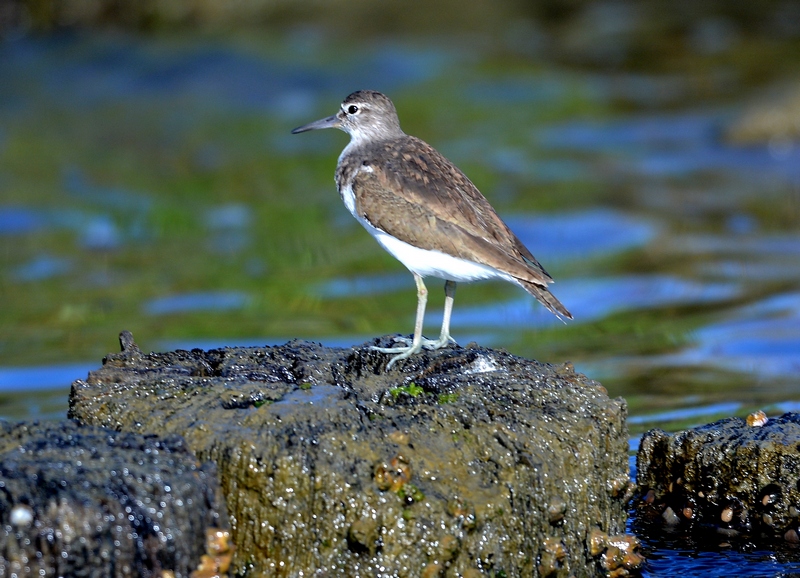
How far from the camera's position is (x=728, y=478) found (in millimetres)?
6484

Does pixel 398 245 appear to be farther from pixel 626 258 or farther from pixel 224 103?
pixel 224 103

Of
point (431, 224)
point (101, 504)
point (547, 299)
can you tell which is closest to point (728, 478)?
point (547, 299)

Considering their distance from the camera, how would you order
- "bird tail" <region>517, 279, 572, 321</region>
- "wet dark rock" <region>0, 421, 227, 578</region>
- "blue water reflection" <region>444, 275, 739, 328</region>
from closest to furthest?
"wet dark rock" <region>0, 421, 227, 578</region> < "bird tail" <region>517, 279, 572, 321</region> < "blue water reflection" <region>444, 275, 739, 328</region>

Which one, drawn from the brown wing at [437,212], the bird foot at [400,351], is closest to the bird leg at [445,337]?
the bird foot at [400,351]

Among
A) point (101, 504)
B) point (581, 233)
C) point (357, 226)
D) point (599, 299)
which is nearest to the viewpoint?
point (101, 504)

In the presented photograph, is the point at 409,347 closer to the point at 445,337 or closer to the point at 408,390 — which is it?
the point at 445,337

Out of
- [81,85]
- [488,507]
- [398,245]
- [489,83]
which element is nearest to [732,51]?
[489,83]

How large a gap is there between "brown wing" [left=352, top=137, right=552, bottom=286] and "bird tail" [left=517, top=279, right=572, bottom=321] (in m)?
0.07

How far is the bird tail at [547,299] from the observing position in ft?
22.3

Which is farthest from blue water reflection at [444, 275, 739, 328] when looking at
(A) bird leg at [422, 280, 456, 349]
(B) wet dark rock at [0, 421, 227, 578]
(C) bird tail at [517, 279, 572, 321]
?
(B) wet dark rock at [0, 421, 227, 578]

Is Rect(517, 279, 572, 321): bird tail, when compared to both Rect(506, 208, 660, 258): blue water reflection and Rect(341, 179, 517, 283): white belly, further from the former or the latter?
Rect(506, 208, 660, 258): blue water reflection

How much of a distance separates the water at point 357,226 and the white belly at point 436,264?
6.17 feet

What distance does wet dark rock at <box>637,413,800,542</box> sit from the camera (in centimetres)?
635

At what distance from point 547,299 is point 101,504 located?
3.18m
